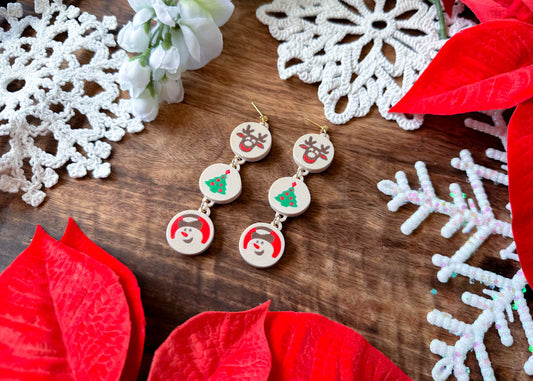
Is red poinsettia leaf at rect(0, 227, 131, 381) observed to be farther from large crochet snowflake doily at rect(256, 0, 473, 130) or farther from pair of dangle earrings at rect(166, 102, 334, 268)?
large crochet snowflake doily at rect(256, 0, 473, 130)

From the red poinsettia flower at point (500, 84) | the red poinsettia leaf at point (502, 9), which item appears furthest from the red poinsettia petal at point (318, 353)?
the red poinsettia leaf at point (502, 9)

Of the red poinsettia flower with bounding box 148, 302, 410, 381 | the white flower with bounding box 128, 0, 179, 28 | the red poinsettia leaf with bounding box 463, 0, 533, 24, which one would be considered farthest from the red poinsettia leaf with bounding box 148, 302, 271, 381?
the red poinsettia leaf with bounding box 463, 0, 533, 24

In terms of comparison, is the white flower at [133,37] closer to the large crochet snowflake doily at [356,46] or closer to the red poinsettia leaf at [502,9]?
the large crochet snowflake doily at [356,46]

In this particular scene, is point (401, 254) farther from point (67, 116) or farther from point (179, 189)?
point (67, 116)

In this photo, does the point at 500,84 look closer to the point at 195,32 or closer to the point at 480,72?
the point at 480,72

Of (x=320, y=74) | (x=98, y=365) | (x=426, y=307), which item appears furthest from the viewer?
(x=320, y=74)

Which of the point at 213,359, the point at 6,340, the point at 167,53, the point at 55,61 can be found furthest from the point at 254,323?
the point at 55,61

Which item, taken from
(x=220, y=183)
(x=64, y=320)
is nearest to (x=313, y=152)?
(x=220, y=183)
